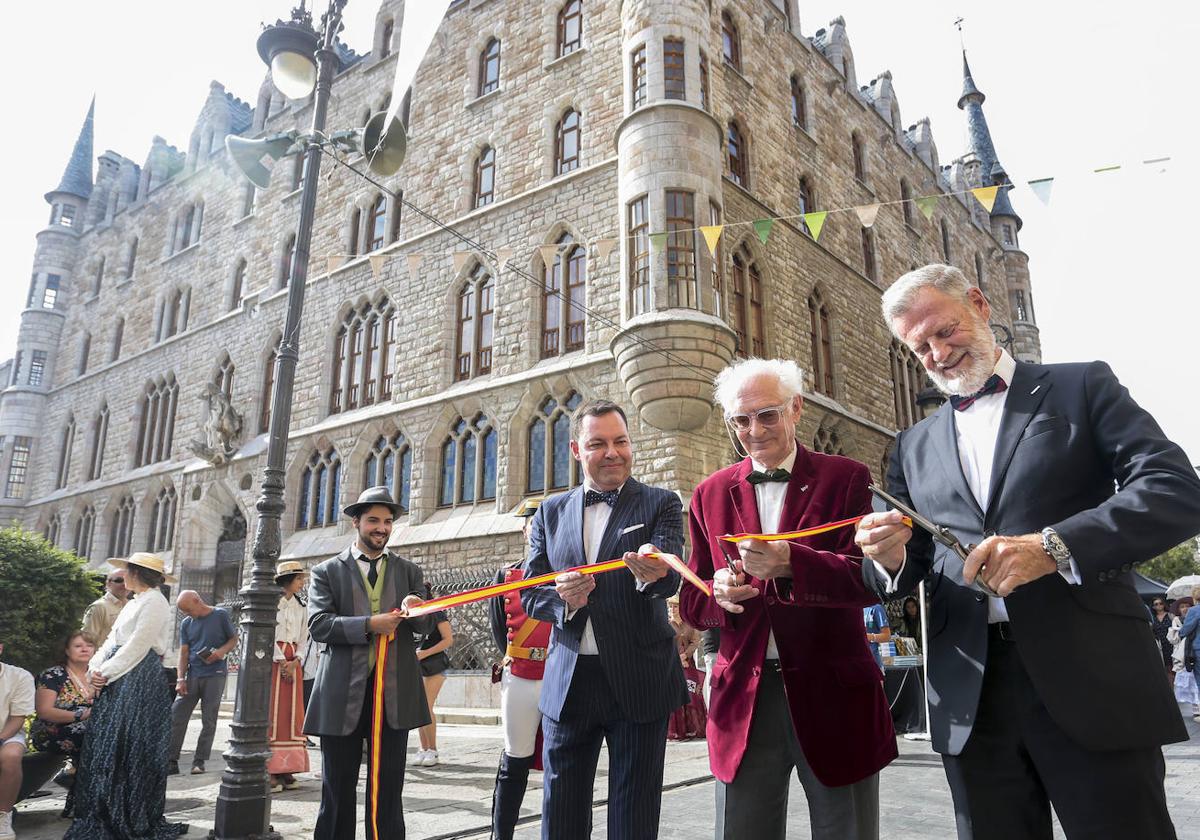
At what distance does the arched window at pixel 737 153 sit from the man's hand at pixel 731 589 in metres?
14.3

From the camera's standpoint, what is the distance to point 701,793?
18.7 feet

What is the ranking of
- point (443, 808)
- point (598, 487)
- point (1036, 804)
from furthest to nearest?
1. point (443, 808)
2. point (598, 487)
3. point (1036, 804)

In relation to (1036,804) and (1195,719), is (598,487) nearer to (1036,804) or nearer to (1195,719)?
(1036,804)

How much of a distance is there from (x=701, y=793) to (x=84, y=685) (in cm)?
445

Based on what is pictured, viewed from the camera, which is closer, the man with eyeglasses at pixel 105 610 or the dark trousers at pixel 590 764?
the dark trousers at pixel 590 764

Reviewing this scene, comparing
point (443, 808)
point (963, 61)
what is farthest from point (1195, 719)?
point (963, 61)

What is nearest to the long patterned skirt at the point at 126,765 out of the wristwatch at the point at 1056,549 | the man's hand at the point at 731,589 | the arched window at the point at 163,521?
the man's hand at the point at 731,589

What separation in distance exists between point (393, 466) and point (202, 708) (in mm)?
9089

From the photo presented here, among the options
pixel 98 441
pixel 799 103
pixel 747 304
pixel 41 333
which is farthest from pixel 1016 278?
pixel 41 333

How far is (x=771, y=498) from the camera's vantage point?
255cm

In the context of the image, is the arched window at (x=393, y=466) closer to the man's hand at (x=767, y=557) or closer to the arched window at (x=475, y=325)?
the arched window at (x=475, y=325)

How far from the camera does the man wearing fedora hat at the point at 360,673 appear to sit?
3543 millimetres

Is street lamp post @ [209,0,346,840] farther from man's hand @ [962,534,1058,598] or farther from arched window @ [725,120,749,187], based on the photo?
arched window @ [725,120,749,187]

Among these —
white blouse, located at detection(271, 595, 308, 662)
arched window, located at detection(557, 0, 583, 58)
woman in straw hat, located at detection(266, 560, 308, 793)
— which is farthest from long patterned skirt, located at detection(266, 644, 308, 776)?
arched window, located at detection(557, 0, 583, 58)
